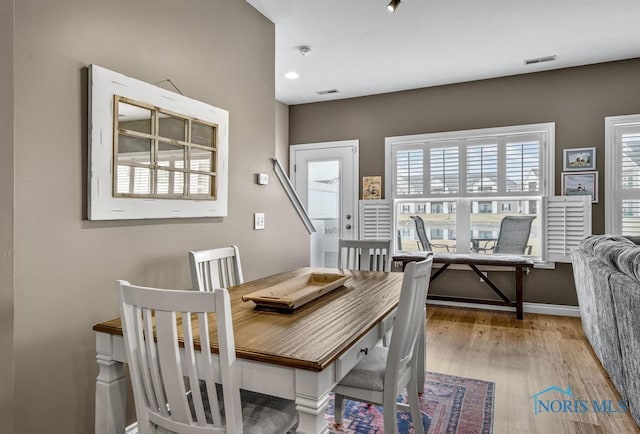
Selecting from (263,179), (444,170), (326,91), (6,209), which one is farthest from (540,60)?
(6,209)

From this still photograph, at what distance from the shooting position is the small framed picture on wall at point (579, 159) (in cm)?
420

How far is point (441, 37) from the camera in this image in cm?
354

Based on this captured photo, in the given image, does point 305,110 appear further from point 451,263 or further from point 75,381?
point 75,381

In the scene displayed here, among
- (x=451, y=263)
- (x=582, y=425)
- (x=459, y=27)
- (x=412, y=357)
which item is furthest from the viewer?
(x=451, y=263)

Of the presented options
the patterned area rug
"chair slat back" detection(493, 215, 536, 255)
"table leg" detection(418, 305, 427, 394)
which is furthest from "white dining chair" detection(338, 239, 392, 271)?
"chair slat back" detection(493, 215, 536, 255)

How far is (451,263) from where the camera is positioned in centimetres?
438

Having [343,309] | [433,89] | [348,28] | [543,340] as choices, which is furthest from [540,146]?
[343,309]

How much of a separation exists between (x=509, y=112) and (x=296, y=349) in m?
4.33

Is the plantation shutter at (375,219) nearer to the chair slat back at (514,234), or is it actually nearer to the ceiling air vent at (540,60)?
the chair slat back at (514,234)

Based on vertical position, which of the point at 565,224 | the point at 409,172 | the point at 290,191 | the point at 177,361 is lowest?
the point at 177,361

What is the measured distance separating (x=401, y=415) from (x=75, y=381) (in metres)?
1.70

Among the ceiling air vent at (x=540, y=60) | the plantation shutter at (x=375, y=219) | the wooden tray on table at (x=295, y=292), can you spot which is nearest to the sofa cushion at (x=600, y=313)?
the wooden tray on table at (x=295, y=292)

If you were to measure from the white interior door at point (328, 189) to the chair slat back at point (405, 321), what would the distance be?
3661mm

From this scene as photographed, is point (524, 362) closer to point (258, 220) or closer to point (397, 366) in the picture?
point (397, 366)
